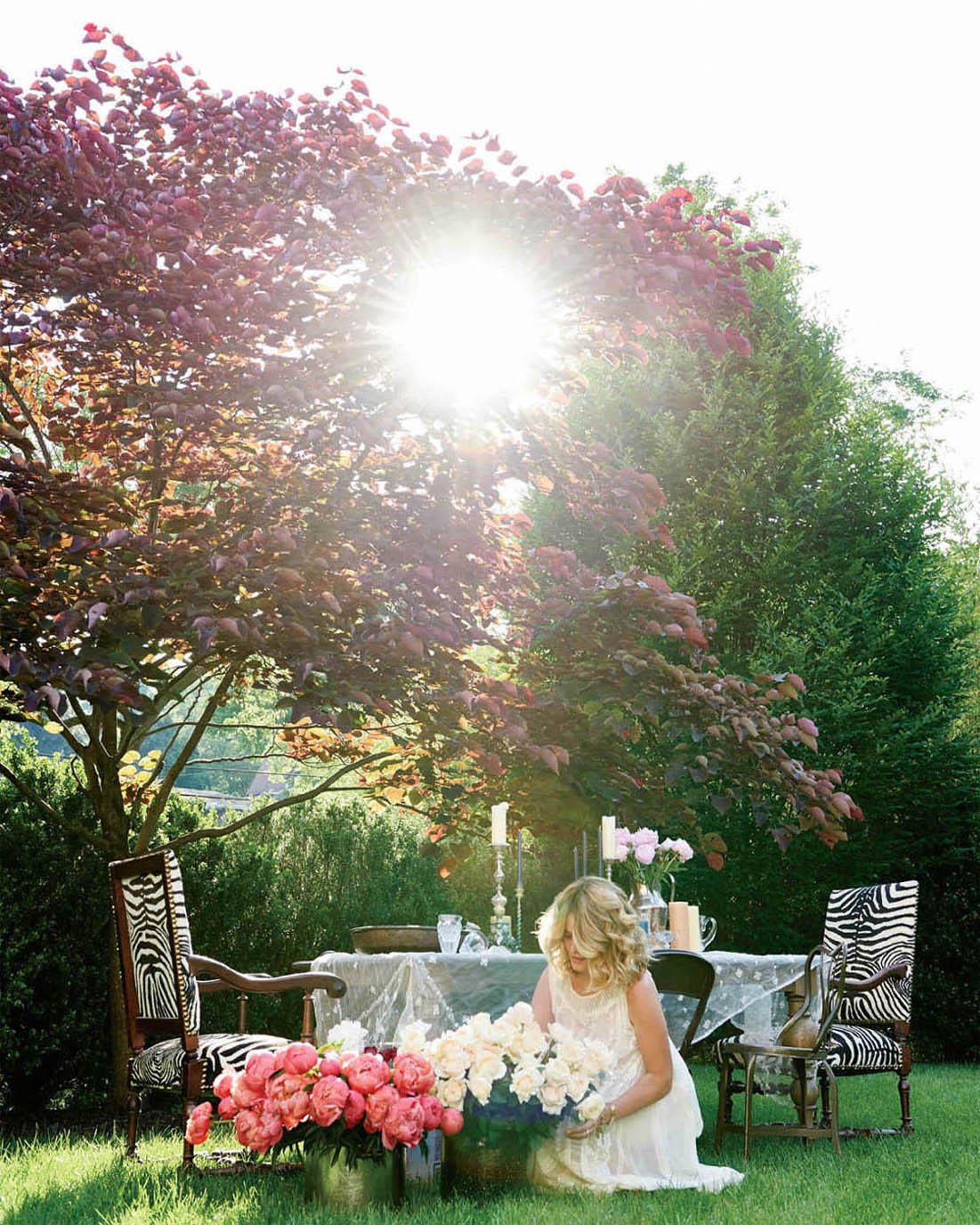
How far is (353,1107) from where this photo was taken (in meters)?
3.62

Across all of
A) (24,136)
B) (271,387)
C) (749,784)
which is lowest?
(749,784)

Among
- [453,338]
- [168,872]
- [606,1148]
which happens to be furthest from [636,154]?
[606,1148]

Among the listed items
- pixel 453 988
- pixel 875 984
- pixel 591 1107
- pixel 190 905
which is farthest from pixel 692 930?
pixel 190 905

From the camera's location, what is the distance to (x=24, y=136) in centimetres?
487

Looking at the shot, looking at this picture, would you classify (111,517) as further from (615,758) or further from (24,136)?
(615,758)

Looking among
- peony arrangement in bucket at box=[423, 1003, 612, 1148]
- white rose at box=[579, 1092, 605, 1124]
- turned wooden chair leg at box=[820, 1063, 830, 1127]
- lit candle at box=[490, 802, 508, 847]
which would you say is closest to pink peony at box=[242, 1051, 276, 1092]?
peony arrangement in bucket at box=[423, 1003, 612, 1148]

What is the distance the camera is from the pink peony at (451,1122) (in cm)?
376

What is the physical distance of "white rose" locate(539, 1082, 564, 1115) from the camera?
3752 millimetres

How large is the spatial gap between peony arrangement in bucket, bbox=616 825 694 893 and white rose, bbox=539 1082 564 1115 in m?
1.32

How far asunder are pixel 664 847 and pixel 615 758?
0.60 metres

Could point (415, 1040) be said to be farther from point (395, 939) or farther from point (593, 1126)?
point (395, 939)

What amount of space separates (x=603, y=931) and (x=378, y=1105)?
84 cm

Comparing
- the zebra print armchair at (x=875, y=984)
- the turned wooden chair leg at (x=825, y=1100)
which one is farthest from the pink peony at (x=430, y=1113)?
the turned wooden chair leg at (x=825, y=1100)

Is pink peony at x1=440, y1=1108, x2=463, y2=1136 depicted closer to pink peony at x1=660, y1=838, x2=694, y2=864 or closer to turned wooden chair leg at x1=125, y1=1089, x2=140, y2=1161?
pink peony at x1=660, y1=838, x2=694, y2=864
